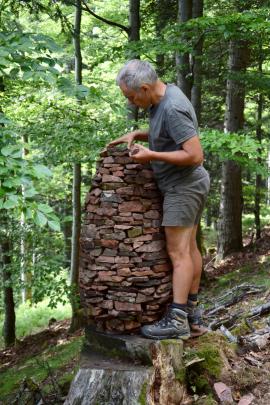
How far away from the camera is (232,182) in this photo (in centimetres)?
1170

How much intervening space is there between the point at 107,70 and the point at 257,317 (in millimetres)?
9877

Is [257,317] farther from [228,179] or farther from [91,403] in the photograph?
[228,179]

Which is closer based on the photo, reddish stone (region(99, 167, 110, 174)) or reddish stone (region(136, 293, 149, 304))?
reddish stone (region(136, 293, 149, 304))

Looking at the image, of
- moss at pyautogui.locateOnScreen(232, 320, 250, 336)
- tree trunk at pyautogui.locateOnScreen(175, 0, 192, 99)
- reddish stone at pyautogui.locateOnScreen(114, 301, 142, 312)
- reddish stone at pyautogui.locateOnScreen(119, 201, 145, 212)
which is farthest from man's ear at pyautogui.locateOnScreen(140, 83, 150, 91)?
tree trunk at pyautogui.locateOnScreen(175, 0, 192, 99)

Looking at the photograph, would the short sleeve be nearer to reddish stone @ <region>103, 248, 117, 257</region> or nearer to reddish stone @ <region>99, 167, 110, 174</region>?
reddish stone @ <region>99, 167, 110, 174</region>

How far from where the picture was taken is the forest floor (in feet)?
12.5

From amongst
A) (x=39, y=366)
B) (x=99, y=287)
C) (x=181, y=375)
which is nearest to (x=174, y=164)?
(x=99, y=287)

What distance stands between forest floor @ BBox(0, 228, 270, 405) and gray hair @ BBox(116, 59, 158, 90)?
7.45 feet

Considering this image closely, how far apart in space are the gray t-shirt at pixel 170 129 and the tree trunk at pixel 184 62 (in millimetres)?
4075

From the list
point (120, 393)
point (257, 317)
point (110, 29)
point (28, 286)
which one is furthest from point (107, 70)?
point (120, 393)

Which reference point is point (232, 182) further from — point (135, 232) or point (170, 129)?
point (170, 129)

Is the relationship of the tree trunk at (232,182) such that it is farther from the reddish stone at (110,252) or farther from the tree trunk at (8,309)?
the reddish stone at (110,252)

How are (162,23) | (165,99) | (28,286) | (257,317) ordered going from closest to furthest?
1. (165,99)
2. (257,317)
3. (28,286)
4. (162,23)

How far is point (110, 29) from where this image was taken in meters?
13.8
